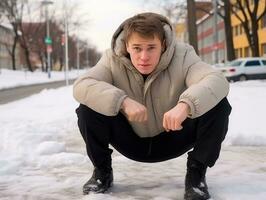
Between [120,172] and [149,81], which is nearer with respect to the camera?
[149,81]

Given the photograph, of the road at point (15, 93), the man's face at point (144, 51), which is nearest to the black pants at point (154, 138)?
the man's face at point (144, 51)

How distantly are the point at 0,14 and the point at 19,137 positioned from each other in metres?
54.2

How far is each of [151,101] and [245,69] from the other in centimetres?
2690

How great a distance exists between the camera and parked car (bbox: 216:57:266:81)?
94.3 feet

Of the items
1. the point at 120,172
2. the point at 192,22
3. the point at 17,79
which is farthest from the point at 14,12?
the point at 120,172

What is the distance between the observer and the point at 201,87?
9.51 ft

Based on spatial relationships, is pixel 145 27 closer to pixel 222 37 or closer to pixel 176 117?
pixel 176 117

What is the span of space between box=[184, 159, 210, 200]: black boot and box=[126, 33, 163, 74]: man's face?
0.67m

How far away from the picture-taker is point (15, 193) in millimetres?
3586

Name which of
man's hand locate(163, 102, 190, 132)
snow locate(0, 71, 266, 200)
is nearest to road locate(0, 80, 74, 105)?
snow locate(0, 71, 266, 200)

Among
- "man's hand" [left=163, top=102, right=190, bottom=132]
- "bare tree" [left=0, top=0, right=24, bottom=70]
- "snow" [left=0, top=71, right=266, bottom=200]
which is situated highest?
"bare tree" [left=0, top=0, right=24, bottom=70]

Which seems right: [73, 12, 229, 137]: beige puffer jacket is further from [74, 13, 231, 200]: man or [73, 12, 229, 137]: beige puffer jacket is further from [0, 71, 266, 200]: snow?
[0, 71, 266, 200]: snow

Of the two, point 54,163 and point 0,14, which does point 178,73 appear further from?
point 0,14

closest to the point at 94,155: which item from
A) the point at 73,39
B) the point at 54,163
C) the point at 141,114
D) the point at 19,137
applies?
the point at 141,114
